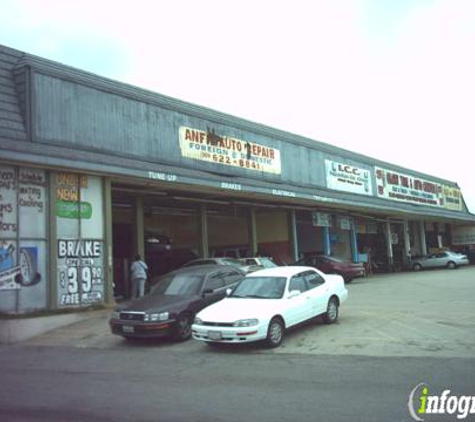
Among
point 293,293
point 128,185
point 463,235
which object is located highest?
point 128,185

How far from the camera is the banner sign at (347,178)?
31578mm

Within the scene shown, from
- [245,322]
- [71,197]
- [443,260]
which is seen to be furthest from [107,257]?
[443,260]

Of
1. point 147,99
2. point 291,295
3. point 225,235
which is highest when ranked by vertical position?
point 147,99

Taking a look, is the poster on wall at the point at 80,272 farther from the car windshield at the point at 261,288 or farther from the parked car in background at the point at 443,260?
the parked car in background at the point at 443,260

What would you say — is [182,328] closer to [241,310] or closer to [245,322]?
[241,310]

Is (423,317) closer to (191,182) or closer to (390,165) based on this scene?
(191,182)

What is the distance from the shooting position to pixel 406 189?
132 feet

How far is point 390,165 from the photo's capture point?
38625 mm

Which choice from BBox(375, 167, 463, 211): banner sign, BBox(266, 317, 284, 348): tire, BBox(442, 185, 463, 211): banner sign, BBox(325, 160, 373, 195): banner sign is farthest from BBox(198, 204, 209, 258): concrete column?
BBox(442, 185, 463, 211): banner sign

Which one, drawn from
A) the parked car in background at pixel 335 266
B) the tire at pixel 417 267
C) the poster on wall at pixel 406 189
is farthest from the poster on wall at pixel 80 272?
the tire at pixel 417 267

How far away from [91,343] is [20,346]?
5.98 feet

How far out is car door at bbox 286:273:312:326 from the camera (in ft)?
38.9

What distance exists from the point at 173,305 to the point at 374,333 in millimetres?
4491

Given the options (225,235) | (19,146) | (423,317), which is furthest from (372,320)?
(225,235)
